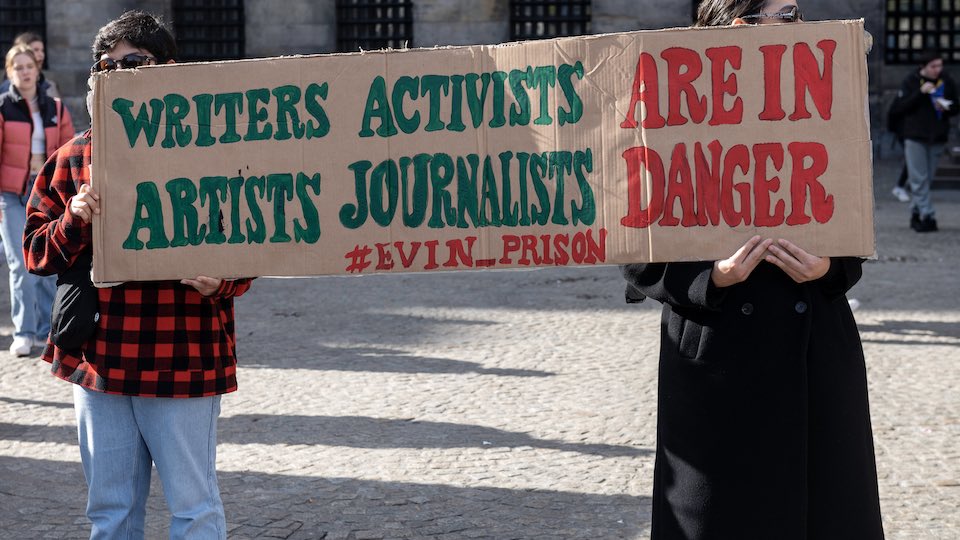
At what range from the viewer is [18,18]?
21.6m

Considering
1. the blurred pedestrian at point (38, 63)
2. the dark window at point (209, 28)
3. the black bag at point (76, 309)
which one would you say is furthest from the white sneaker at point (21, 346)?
the dark window at point (209, 28)

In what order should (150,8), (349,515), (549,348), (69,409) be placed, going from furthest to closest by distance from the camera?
(150,8)
(549,348)
(69,409)
(349,515)

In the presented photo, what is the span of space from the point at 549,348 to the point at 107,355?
16.1ft

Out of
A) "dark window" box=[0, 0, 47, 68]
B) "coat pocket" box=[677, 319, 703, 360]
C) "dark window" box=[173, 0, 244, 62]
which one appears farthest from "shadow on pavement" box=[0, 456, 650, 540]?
"dark window" box=[0, 0, 47, 68]

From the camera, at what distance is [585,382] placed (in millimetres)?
7227

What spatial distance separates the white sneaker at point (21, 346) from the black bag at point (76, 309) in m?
4.73

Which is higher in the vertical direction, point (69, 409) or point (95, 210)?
point (95, 210)

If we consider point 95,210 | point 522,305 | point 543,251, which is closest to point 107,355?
point 95,210

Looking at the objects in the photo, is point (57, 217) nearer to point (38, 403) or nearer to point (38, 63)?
point (38, 403)

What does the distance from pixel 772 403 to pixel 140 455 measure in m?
1.69

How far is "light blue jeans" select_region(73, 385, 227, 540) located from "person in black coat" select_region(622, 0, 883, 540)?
130 centimetres

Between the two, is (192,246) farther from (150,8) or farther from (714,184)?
(150,8)

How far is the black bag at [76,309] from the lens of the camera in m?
3.47

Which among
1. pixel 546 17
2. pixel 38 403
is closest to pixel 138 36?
pixel 38 403
